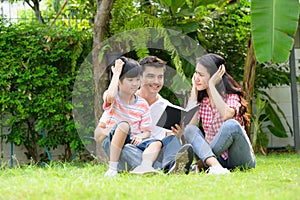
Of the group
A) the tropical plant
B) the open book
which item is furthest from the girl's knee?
the tropical plant

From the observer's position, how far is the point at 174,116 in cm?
392

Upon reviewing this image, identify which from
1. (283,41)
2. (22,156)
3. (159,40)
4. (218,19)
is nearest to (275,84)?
(218,19)

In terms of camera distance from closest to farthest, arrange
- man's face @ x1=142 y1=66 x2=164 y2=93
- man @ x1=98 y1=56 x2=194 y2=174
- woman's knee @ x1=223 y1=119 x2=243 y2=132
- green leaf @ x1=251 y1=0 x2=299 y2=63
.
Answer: man @ x1=98 y1=56 x2=194 y2=174, woman's knee @ x1=223 y1=119 x2=243 y2=132, man's face @ x1=142 y1=66 x2=164 y2=93, green leaf @ x1=251 y1=0 x2=299 y2=63

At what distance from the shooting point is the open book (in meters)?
3.88

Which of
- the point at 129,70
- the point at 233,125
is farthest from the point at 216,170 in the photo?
the point at 129,70

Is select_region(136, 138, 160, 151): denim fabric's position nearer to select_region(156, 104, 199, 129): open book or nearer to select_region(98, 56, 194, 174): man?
select_region(98, 56, 194, 174): man

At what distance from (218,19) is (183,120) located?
3653 mm

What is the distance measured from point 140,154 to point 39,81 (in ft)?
9.26

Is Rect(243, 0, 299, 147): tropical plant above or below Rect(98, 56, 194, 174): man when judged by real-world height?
above

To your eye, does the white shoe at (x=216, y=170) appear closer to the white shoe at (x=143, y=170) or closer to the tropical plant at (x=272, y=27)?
the white shoe at (x=143, y=170)

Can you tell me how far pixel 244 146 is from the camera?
395cm

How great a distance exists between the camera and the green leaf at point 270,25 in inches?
181

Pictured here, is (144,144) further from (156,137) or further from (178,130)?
(178,130)

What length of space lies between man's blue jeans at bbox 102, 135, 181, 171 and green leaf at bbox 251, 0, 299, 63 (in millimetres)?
1209
